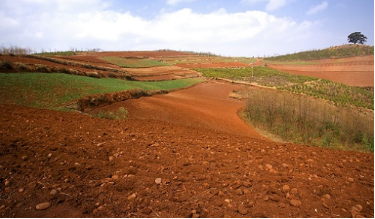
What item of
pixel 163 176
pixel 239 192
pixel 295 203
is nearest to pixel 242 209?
pixel 239 192

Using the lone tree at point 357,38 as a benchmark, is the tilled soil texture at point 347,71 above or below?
below

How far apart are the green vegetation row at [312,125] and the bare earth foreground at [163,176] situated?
6.72 meters

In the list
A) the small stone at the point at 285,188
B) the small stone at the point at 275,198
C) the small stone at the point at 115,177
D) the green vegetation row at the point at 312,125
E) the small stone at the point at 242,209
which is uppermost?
the small stone at the point at 115,177

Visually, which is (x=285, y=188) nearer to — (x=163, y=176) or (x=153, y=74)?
(x=163, y=176)

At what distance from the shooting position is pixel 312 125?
13.6 m

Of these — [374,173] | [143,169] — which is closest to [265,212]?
[143,169]

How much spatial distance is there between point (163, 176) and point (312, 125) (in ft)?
40.8

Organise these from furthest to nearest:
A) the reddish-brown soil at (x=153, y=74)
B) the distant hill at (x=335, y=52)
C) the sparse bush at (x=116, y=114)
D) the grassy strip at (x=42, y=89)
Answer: the distant hill at (x=335, y=52) → the reddish-brown soil at (x=153, y=74) → the grassy strip at (x=42, y=89) → the sparse bush at (x=116, y=114)

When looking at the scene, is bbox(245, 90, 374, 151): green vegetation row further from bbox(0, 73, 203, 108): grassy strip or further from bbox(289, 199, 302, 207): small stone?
bbox(0, 73, 203, 108): grassy strip

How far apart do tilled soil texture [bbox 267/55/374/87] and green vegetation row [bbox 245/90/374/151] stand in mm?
25274

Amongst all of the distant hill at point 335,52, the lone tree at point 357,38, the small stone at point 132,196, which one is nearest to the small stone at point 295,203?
the small stone at point 132,196

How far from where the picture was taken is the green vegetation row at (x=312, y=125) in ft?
38.4

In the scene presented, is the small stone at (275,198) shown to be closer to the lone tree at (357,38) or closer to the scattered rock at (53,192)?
the scattered rock at (53,192)

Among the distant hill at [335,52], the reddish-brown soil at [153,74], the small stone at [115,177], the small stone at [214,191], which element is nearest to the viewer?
the small stone at [214,191]
